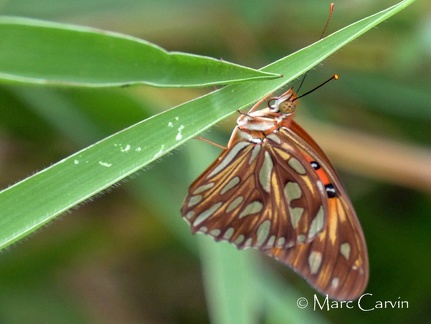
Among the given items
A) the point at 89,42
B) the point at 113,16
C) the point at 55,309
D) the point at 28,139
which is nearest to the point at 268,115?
the point at 89,42

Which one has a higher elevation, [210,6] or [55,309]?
[210,6]

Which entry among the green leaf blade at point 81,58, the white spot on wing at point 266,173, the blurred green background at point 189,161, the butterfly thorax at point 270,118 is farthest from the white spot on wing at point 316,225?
the green leaf blade at point 81,58

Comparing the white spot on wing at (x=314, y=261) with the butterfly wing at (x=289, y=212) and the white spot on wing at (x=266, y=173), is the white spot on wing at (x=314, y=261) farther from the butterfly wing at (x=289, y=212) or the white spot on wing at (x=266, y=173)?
the white spot on wing at (x=266, y=173)

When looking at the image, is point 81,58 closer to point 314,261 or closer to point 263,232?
point 263,232

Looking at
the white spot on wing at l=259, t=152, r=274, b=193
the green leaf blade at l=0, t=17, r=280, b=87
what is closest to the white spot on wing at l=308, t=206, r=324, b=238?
the white spot on wing at l=259, t=152, r=274, b=193

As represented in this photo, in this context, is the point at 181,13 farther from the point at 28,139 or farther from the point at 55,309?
the point at 55,309

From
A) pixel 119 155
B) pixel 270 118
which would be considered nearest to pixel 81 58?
pixel 119 155
